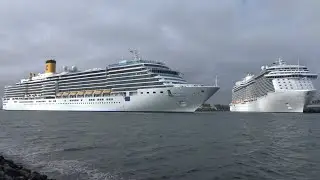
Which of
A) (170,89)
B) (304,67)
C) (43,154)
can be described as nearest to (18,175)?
(43,154)

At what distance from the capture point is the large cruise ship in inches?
2564

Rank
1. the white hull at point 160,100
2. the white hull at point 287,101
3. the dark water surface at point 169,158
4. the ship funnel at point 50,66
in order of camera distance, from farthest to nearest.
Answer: the ship funnel at point 50,66, the white hull at point 287,101, the white hull at point 160,100, the dark water surface at point 169,158

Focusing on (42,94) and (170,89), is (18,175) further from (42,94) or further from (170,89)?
(42,94)

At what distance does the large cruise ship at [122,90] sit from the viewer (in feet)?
214

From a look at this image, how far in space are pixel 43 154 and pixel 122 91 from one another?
168 feet

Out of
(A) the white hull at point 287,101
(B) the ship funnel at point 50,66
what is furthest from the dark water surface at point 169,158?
(B) the ship funnel at point 50,66

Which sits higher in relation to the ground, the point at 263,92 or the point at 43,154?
the point at 263,92

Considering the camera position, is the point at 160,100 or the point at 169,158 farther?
the point at 160,100

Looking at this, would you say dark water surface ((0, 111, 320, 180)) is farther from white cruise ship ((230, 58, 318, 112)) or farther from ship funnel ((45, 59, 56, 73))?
ship funnel ((45, 59, 56, 73))

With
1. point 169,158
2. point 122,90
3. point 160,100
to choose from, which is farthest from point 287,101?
point 169,158

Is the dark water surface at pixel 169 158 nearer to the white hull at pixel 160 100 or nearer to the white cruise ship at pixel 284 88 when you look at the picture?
the white hull at pixel 160 100

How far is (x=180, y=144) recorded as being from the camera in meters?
23.1

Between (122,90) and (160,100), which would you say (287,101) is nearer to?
(160,100)

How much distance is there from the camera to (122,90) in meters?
71.5
